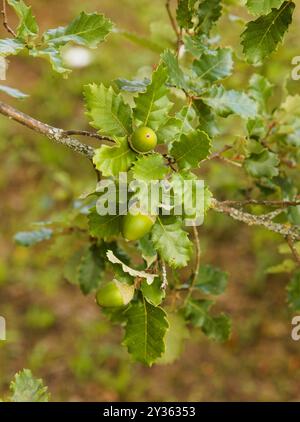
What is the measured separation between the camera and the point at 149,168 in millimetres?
1043

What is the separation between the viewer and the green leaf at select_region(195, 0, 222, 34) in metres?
1.35

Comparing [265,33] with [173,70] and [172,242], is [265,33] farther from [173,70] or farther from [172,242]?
[172,242]

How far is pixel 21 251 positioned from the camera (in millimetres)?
3551

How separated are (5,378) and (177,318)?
5.32ft

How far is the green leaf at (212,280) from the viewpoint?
1683 mm

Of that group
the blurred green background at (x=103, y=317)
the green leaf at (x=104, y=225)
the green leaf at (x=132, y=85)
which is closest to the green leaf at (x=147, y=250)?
the green leaf at (x=104, y=225)

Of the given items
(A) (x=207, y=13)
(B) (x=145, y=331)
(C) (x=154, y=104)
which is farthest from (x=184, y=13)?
(B) (x=145, y=331)

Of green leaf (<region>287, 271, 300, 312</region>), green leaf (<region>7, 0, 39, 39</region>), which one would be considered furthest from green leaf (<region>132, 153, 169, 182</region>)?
green leaf (<region>287, 271, 300, 312</region>)

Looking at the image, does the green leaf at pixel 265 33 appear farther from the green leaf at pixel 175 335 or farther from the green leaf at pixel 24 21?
the green leaf at pixel 175 335

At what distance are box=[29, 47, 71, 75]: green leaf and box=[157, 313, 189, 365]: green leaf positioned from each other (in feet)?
2.59

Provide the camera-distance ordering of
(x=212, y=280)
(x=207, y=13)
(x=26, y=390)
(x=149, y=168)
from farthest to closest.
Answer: (x=212, y=280) → (x=207, y=13) → (x=26, y=390) → (x=149, y=168)

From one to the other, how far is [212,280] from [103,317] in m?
1.61

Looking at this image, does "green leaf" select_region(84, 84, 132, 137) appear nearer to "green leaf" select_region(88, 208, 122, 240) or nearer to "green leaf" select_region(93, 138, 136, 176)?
"green leaf" select_region(93, 138, 136, 176)

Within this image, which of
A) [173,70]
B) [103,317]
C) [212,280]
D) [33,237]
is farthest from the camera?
[103,317]
